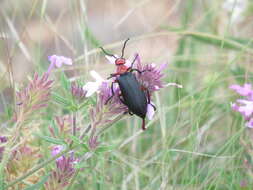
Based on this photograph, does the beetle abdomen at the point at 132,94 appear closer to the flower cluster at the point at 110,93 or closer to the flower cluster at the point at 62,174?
the flower cluster at the point at 110,93

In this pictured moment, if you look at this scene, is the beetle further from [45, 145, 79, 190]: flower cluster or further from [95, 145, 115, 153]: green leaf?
[45, 145, 79, 190]: flower cluster

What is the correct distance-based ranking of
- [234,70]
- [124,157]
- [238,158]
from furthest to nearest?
[234,70], [124,157], [238,158]

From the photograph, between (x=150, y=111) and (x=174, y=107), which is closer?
(x=150, y=111)

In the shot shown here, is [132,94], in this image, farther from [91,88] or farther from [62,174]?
[62,174]

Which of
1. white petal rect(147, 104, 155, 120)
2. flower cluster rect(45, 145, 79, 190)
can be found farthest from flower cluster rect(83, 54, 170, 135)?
flower cluster rect(45, 145, 79, 190)

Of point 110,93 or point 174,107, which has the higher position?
point 110,93

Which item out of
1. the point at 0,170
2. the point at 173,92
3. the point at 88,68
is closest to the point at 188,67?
the point at 173,92

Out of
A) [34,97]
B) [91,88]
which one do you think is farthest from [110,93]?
[34,97]

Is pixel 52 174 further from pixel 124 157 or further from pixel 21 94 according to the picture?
pixel 124 157
